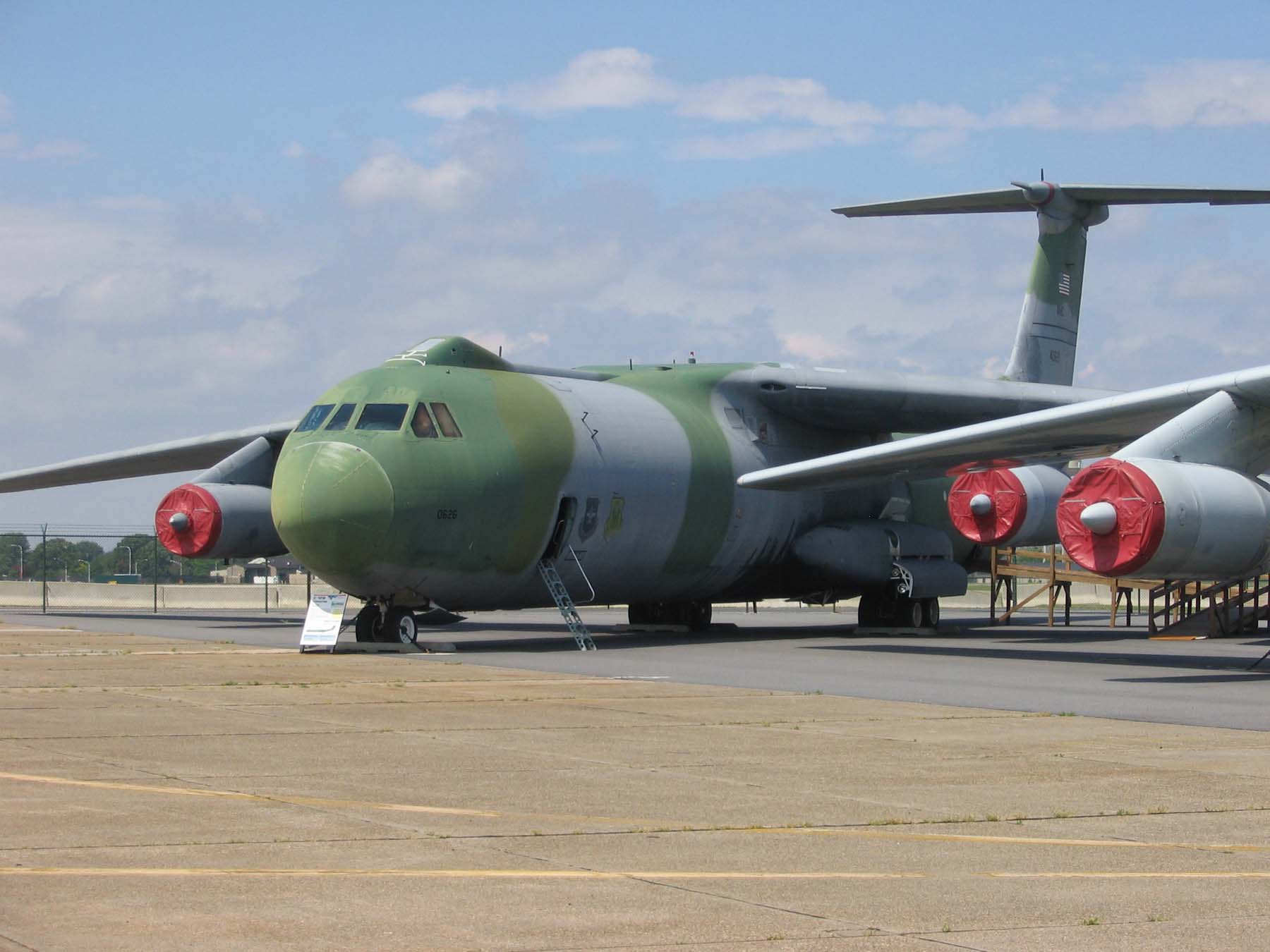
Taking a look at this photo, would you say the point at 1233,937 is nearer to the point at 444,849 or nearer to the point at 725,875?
the point at 725,875

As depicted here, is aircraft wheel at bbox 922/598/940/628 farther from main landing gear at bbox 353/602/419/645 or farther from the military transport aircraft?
main landing gear at bbox 353/602/419/645

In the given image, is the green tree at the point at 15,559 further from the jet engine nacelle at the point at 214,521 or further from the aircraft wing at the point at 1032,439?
the aircraft wing at the point at 1032,439

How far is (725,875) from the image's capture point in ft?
21.9

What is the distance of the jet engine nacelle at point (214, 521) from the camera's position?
29.8 metres

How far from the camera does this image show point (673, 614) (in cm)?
3017

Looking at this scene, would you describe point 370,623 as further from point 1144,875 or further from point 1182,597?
point 1144,875

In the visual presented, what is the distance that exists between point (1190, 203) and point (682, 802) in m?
24.3

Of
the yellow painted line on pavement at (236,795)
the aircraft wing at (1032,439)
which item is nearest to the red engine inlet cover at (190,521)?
the aircraft wing at (1032,439)

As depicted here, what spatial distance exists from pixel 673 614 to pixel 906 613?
13.6 ft

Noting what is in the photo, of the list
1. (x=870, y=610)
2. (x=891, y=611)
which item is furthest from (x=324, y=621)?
(x=891, y=611)

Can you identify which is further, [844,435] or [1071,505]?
[844,435]

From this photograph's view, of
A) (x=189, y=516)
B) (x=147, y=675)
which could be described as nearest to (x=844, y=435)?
(x=189, y=516)

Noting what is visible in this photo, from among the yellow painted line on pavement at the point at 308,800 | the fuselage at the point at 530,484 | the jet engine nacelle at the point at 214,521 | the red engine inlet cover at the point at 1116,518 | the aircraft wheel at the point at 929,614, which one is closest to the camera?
the yellow painted line on pavement at the point at 308,800

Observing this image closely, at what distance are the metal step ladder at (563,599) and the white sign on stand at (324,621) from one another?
9.26ft
